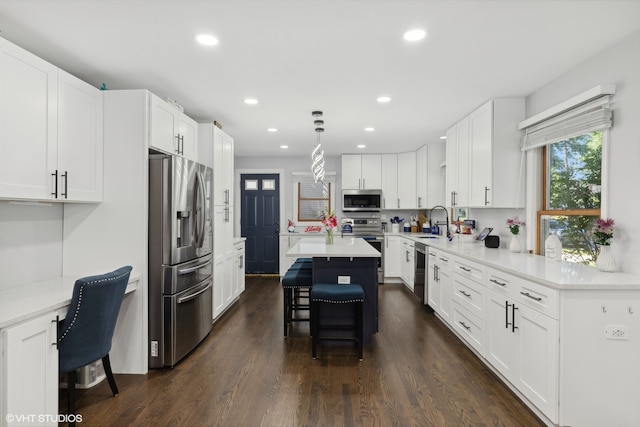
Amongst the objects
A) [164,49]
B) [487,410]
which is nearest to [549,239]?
[487,410]

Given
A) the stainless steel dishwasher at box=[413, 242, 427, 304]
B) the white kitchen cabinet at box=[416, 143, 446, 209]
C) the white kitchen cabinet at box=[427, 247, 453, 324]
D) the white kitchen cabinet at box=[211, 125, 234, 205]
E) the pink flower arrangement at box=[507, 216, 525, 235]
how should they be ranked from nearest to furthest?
the pink flower arrangement at box=[507, 216, 525, 235] → the white kitchen cabinet at box=[427, 247, 453, 324] → the white kitchen cabinet at box=[211, 125, 234, 205] → the stainless steel dishwasher at box=[413, 242, 427, 304] → the white kitchen cabinet at box=[416, 143, 446, 209]

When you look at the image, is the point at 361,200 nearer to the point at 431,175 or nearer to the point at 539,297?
the point at 431,175

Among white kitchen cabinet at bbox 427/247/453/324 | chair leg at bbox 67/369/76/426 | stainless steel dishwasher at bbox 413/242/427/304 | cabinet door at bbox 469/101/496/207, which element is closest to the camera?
chair leg at bbox 67/369/76/426

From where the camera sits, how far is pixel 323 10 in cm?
203

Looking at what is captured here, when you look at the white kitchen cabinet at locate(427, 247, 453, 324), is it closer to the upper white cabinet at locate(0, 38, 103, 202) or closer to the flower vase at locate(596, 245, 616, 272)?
the flower vase at locate(596, 245, 616, 272)

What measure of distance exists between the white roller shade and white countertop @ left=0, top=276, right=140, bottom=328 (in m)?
3.80

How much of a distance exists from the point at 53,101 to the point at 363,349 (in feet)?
10.7

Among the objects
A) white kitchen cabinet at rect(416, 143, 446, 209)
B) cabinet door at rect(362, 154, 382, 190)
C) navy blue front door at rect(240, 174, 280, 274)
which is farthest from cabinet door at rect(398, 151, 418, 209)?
navy blue front door at rect(240, 174, 280, 274)

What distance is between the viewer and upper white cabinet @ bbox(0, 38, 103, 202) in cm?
202

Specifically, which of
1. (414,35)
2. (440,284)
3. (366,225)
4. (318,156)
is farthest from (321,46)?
(366,225)

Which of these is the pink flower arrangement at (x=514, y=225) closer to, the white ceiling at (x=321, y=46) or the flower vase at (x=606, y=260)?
the flower vase at (x=606, y=260)

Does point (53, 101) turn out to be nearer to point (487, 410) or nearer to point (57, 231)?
point (57, 231)

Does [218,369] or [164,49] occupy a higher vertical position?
[164,49]

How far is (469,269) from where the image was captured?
3.27 metres
